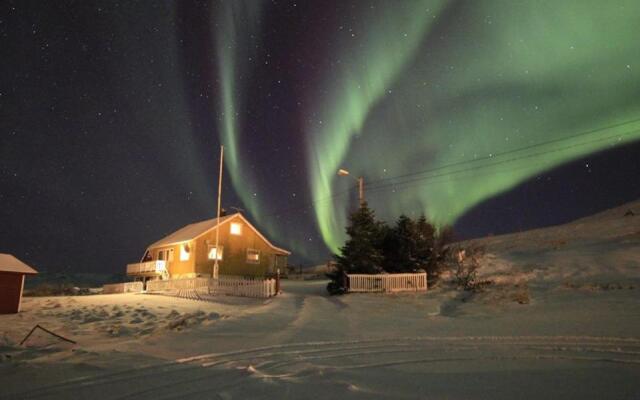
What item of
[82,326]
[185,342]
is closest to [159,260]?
[82,326]

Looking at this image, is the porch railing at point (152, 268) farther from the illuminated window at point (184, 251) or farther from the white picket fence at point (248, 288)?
the white picket fence at point (248, 288)

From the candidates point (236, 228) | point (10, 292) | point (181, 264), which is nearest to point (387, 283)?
point (10, 292)

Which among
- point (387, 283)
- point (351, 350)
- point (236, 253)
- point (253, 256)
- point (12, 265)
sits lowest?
point (351, 350)

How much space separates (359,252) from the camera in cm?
2919

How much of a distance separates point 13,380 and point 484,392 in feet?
23.5

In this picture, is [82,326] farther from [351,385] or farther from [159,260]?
[159,260]

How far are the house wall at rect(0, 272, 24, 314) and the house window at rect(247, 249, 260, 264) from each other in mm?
29189

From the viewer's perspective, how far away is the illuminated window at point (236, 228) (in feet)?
159

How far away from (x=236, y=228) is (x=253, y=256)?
3996 millimetres

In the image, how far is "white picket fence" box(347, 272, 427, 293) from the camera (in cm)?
2756

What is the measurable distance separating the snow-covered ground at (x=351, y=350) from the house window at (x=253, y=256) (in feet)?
97.5

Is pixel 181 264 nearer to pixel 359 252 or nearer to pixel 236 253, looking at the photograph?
pixel 236 253

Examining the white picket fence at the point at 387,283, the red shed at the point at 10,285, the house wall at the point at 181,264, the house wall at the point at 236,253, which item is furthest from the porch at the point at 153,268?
the white picket fence at the point at 387,283

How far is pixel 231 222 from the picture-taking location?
48406 mm
